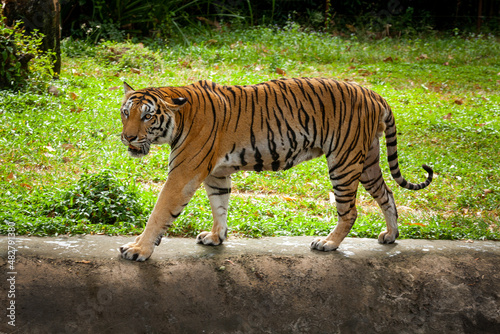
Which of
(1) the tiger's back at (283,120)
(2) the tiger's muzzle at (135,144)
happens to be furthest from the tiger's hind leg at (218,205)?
(2) the tiger's muzzle at (135,144)

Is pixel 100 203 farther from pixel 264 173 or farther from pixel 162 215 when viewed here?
pixel 264 173

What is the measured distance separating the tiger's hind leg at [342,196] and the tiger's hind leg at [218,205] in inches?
28.7

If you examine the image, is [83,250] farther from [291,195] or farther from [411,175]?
[411,175]

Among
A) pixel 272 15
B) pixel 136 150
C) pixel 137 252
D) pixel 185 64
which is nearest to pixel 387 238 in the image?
pixel 137 252

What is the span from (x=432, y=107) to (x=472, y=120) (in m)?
0.71

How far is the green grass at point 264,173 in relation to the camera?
5.07 m

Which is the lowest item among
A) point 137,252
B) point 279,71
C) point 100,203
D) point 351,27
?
point 100,203

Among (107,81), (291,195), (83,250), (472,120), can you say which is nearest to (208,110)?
(83,250)

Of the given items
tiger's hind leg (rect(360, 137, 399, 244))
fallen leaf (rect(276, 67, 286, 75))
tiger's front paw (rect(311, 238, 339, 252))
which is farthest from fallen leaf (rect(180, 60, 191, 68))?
tiger's front paw (rect(311, 238, 339, 252))

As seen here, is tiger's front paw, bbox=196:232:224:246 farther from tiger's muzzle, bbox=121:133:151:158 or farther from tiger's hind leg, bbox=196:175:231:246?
tiger's muzzle, bbox=121:133:151:158

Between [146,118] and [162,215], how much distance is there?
26.5 inches

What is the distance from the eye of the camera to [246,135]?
4.11 metres

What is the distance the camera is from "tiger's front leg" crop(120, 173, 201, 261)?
3818 mm

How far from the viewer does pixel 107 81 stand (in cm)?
855
